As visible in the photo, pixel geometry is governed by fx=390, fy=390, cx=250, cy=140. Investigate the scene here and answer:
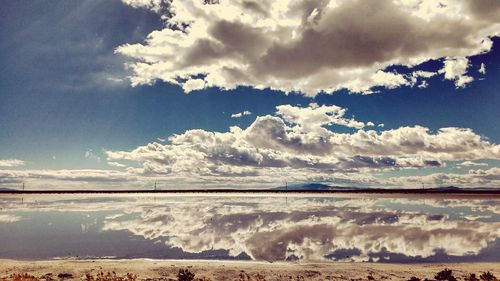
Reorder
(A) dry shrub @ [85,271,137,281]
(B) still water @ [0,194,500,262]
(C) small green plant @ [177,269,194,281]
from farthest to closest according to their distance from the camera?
(B) still water @ [0,194,500,262]
(C) small green plant @ [177,269,194,281]
(A) dry shrub @ [85,271,137,281]

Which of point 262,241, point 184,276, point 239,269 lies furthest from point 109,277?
point 262,241

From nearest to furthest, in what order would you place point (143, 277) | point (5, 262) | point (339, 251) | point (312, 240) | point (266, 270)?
point (143, 277) < point (266, 270) < point (5, 262) < point (339, 251) < point (312, 240)

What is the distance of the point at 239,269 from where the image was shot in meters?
17.7

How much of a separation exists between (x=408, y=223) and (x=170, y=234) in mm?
21740

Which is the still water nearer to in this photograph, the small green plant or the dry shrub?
the dry shrub

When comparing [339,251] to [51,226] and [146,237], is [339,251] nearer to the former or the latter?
[146,237]

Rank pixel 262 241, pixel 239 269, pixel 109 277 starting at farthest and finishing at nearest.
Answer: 1. pixel 262 241
2. pixel 239 269
3. pixel 109 277

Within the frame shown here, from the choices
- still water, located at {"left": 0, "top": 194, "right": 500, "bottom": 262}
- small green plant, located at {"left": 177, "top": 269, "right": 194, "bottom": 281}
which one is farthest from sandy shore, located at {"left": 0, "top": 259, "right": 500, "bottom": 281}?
still water, located at {"left": 0, "top": 194, "right": 500, "bottom": 262}

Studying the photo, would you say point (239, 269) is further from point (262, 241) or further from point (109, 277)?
point (262, 241)

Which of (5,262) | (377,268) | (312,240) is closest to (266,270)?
(377,268)

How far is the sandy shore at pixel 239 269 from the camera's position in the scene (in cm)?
1639

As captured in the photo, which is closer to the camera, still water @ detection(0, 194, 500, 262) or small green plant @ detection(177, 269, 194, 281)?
small green plant @ detection(177, 269, 194, 281)

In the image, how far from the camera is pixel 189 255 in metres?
21.8

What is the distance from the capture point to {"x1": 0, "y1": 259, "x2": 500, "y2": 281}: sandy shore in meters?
16.4
